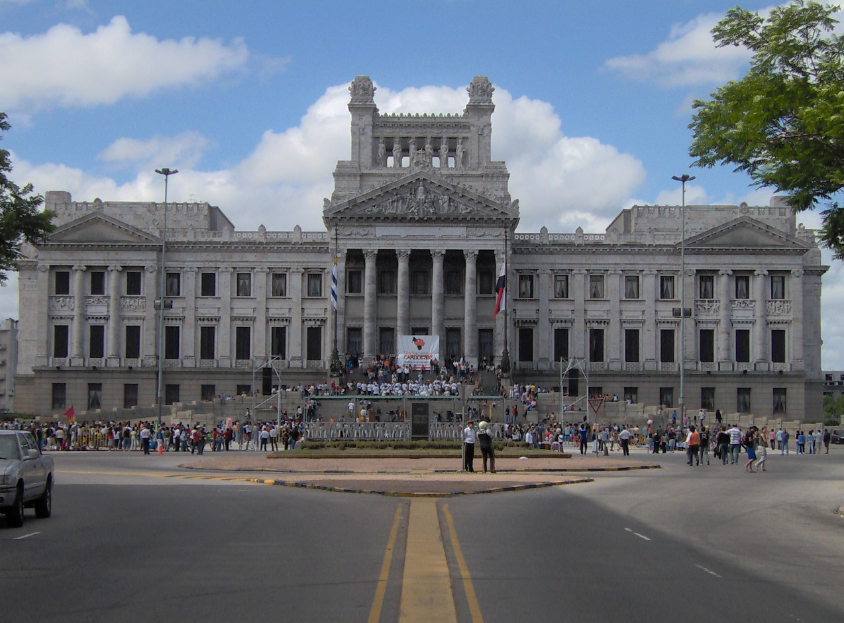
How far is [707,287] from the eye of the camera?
84.6 meters

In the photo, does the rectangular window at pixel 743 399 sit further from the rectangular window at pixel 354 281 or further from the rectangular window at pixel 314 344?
the rectangular window at pixel 314 344

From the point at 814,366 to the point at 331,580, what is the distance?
82.3 meters

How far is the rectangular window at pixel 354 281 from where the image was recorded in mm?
82062

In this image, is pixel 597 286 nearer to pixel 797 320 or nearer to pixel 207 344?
pixel 797 320

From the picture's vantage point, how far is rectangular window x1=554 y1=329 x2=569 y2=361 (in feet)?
278

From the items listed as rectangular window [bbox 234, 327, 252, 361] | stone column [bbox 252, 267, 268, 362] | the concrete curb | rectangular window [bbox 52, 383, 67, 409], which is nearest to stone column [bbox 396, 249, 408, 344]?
stone column [bbox 252, 267, 268, 362]

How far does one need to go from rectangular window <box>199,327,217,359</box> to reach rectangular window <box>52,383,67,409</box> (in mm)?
11057

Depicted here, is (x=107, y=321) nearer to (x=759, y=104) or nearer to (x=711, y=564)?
(x=759, y=104)

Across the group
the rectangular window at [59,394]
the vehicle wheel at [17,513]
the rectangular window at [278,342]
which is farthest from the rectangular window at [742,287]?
the vehicle wheel at [17,513]

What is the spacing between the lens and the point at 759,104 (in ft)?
81.3

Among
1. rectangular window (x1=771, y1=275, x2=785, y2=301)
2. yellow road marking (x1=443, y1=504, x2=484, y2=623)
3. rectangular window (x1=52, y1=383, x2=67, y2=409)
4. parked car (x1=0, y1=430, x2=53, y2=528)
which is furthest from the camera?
rectangular window (x1=771, y1=275, x2=785, y2=301)

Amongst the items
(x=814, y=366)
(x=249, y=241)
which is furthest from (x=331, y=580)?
(x=814, y=366)

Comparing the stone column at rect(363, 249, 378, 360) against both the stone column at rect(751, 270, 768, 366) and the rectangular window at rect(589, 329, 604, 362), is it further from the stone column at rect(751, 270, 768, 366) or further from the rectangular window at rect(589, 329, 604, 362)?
the stone column at rect(751, 270, 768, 366)

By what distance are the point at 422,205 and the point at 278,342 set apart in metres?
17.2
